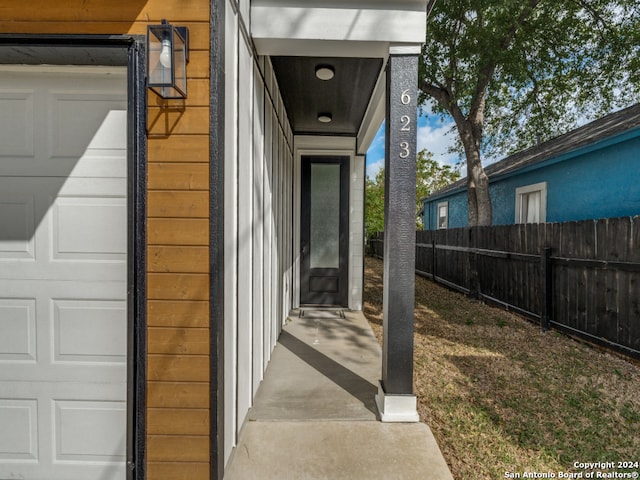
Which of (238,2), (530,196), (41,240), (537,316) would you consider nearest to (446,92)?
(530,196)

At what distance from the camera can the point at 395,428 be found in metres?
2.17

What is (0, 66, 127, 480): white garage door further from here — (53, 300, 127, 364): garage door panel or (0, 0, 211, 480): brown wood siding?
(0, 0, 211, 480): brown wood siding

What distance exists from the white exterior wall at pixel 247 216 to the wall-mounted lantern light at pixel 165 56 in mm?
266

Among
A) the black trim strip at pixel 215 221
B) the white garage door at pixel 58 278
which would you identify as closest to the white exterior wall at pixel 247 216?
the black trim strip at pixel 215 221

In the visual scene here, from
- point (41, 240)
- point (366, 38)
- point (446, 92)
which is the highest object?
point (446, 92)

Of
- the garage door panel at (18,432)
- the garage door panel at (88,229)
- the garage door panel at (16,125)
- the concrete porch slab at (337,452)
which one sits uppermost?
the garage door panel at (16,125)

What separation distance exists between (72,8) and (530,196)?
27.8 feet

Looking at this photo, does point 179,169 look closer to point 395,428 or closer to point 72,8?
point 72,8

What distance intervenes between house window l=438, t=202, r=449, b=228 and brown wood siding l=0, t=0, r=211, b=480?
12047 millimetres

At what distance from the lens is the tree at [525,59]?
22.8ft

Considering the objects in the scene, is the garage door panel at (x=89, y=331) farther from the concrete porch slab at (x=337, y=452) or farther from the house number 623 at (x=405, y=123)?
the house number 623 at (x=405, y=123)

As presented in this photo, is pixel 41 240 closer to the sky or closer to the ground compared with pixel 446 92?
closer to the ground

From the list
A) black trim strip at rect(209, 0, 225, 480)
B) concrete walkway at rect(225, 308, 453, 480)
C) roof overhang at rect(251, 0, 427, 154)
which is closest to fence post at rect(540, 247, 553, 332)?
concrete walkway at rect(225, 308, 453, 480)

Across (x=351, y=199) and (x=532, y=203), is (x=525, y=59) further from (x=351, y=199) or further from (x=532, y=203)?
(x=351, y=199)
